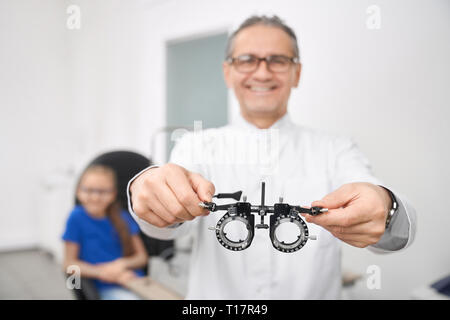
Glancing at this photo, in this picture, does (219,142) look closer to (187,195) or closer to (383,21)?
(187,195)

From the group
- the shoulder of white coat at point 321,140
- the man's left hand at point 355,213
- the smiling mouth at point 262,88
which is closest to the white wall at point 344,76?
the shoulder of white coat at point 321,140

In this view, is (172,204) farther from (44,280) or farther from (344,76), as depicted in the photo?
(44,280)

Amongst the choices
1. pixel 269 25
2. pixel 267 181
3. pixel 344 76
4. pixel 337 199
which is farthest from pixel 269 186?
pixel 344 76

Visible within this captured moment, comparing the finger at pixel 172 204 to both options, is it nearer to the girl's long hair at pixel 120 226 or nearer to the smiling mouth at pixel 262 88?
the smiling mouth at pixel 262 88

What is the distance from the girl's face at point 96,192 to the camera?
3.18 ft

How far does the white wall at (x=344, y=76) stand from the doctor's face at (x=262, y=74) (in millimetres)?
221

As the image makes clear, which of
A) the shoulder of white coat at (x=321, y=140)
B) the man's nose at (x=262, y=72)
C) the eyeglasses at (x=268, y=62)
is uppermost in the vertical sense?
the eyeglasses at (x=268, y=62)

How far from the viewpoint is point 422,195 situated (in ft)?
2.33

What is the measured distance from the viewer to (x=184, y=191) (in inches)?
14.0

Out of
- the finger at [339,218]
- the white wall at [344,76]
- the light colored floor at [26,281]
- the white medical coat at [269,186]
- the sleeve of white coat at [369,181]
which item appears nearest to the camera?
the finger at [339,218]

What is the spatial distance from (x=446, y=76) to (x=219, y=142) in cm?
49

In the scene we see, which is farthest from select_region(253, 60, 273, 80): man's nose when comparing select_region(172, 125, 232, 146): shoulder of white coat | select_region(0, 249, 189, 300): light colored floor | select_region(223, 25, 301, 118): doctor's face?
select_region(0, 249, 189, 300): light colored floor

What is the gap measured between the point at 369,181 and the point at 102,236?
923 millimetres

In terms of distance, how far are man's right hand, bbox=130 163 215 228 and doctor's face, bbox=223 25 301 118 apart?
26 cm
